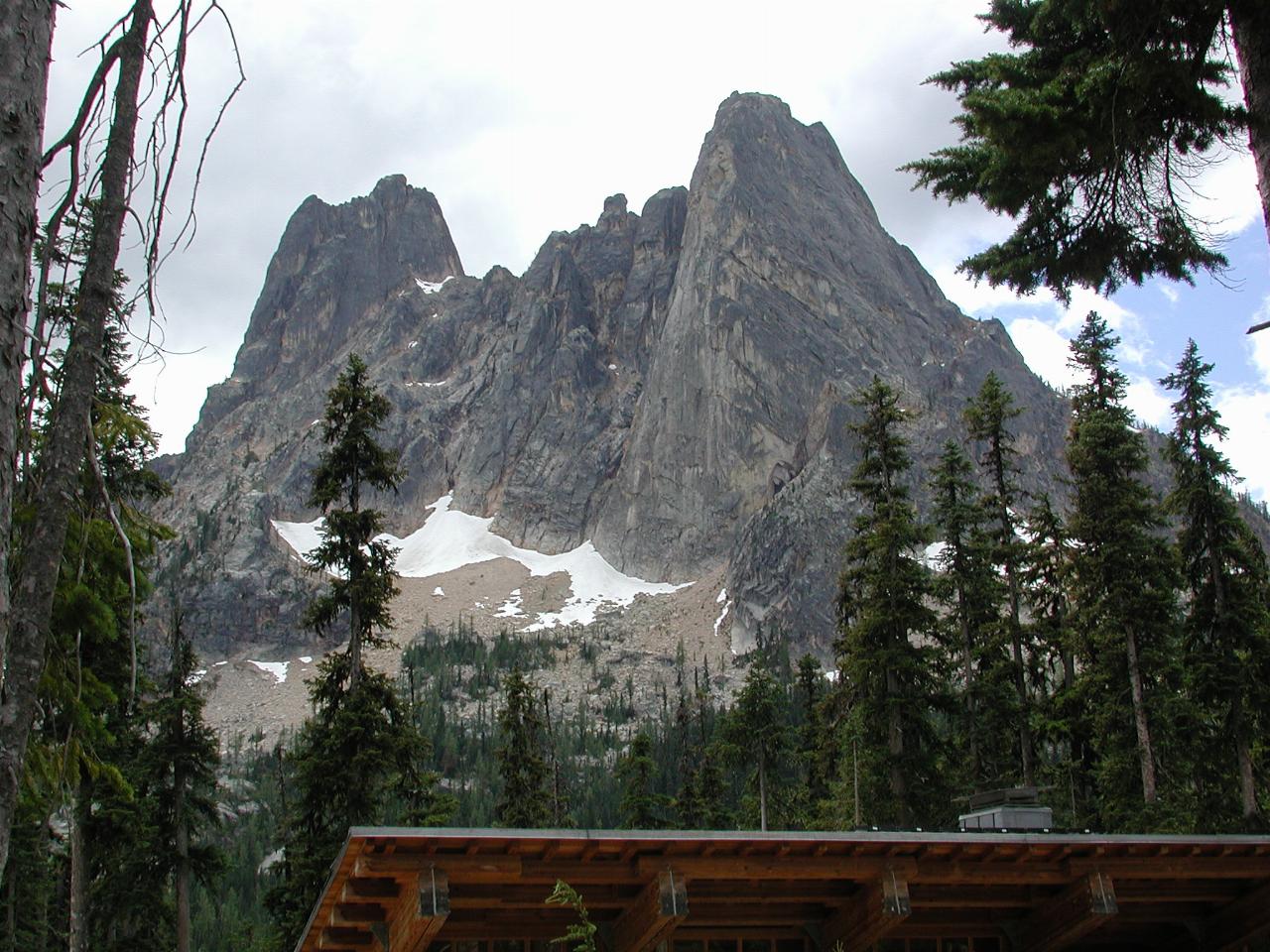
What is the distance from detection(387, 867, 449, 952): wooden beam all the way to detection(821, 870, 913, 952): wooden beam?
11.4ft

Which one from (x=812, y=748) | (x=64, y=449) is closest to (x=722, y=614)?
(x=812, y=748)

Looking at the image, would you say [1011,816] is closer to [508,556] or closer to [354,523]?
[354,523]

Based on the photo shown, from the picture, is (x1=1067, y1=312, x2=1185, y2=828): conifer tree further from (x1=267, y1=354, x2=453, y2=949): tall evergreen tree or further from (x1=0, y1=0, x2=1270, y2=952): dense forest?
(x1=267, y1=354, x2=453, y2=949): tall evergreen tree

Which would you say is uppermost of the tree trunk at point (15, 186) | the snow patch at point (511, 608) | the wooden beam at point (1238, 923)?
the snow patch at point (511, 608)

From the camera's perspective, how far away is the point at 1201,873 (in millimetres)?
9930

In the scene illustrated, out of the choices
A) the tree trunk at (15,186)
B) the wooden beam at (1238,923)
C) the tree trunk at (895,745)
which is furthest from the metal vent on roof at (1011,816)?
the tree trunk at (895,745)

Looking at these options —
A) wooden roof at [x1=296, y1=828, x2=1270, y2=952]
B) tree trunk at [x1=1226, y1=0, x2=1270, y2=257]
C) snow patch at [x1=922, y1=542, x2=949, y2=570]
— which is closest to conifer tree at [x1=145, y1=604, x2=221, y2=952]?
wooden roof at [x1=296, y1=828, x2=1270, y2=952]

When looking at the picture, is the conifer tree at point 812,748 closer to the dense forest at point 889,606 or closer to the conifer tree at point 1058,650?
the dense forest at point 889,606

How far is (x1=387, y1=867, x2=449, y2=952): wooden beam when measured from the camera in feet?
25.7

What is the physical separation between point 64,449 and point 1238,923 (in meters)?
10.7

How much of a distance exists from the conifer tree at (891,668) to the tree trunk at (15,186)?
19.7 metres

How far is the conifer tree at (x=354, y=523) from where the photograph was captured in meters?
20.5

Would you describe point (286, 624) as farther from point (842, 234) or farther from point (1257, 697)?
point (1257, 697)

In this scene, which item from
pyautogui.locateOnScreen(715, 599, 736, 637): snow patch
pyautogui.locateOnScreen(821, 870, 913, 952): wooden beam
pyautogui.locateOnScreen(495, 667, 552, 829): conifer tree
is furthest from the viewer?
pyautogui.locateOnScreen(715, 599, 736, 637): snow patch
